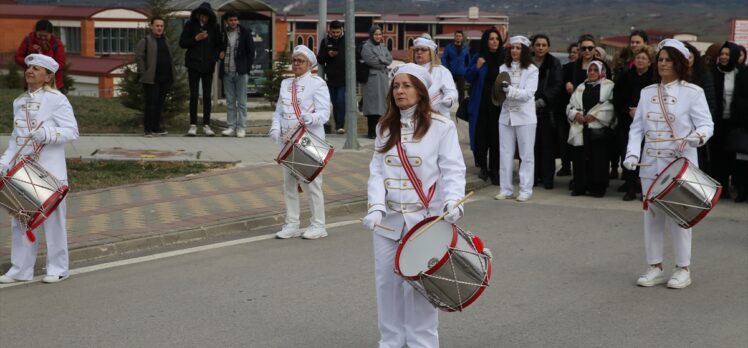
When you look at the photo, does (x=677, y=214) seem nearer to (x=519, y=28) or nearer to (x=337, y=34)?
(x=337, y=34)

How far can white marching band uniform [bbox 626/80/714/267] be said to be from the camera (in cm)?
953

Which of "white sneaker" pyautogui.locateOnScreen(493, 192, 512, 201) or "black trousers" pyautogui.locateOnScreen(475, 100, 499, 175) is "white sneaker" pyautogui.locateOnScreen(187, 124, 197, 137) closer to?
Answer: "black trousers" pyautogui.locateOnScreen(475, 100, 499, 175)

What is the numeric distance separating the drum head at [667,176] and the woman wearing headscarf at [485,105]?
5.71 meters

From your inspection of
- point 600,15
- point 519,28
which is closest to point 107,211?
point 519,28

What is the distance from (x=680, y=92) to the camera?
957 centimetres

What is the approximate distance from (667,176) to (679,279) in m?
0.86

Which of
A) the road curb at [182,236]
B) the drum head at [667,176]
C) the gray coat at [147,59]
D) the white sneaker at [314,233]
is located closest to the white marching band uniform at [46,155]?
the road curb at [182,236]

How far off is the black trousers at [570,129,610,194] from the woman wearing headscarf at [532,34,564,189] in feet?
1.55

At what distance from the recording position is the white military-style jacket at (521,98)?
13.8 m

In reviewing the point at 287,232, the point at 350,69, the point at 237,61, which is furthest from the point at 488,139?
the point at 237,61

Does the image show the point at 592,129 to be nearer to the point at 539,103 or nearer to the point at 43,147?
the point at 539,103

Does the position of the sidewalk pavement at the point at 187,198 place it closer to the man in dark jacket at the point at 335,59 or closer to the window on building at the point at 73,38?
the man in dark jacket at the point at 335,59

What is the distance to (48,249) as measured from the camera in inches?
377

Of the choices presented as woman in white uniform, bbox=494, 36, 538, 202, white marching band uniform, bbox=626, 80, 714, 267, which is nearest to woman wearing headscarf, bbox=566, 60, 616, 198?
woman in white uniform, bbox=494, 36, 538, 202
